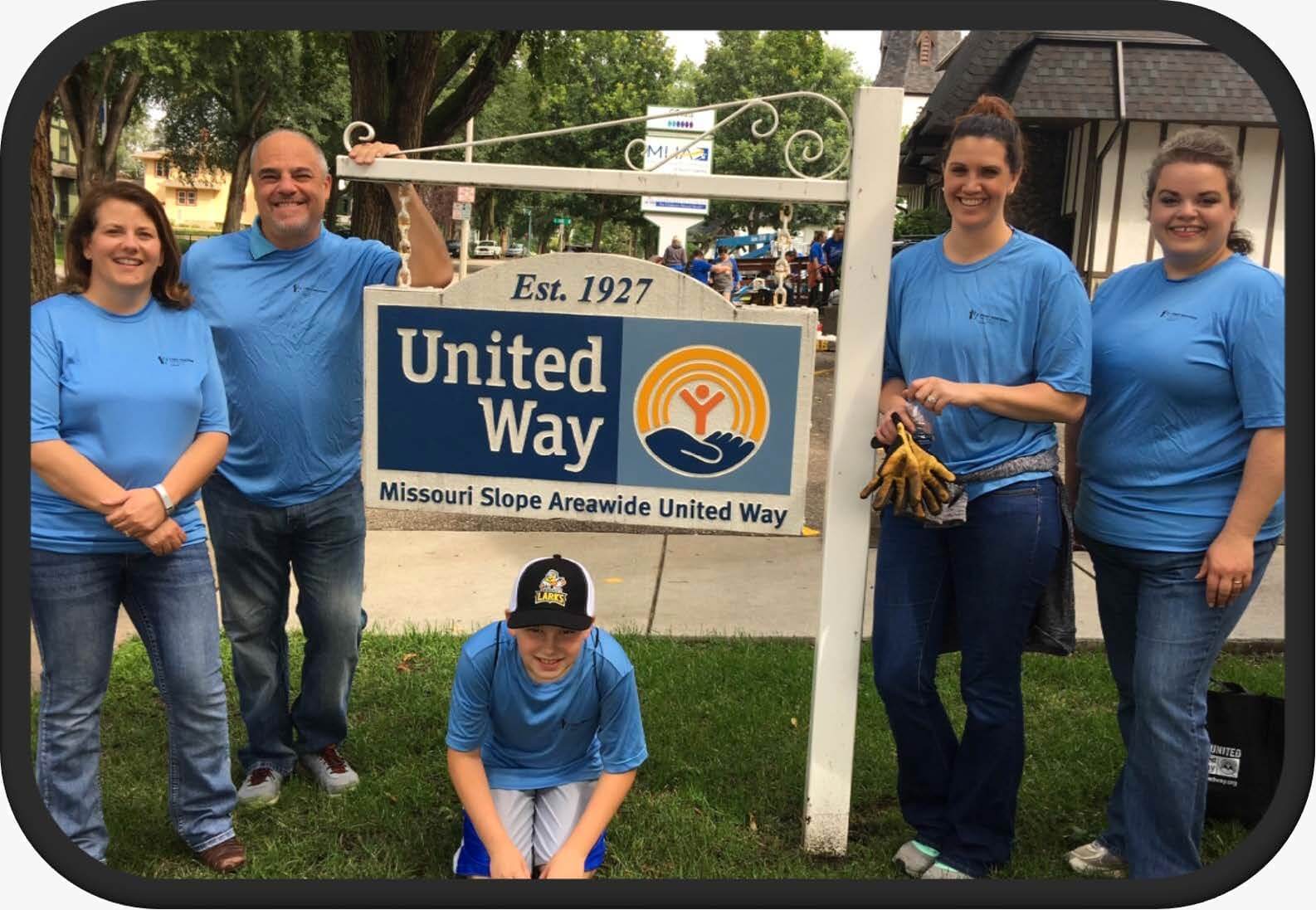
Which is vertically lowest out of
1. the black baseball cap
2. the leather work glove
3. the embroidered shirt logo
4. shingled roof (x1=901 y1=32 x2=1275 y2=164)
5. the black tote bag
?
the black tote bag

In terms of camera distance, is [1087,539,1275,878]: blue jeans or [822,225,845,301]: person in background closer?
[1087,539,1275,878]: blue jeans

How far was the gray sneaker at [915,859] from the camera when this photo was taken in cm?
306

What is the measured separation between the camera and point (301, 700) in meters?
3.57

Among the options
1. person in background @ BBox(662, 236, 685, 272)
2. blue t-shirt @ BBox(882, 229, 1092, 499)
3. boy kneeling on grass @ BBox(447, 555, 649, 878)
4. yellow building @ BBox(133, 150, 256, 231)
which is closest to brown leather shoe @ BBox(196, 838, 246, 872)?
boy kneeling on grass @ BBox(447, 555, 649, 878)

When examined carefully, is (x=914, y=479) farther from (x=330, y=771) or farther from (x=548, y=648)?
(x=330, y=771)

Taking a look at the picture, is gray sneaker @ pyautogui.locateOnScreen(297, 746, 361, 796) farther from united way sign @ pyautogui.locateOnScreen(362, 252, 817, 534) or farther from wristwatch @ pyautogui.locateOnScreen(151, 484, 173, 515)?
wristwatch @ pyautogui.locateOnScreen(151, 484, 173, 515)

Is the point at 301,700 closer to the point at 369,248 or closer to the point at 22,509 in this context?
the point at 22,509

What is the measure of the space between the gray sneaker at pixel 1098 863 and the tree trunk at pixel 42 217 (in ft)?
13.0

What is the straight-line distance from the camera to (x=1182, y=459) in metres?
2.73

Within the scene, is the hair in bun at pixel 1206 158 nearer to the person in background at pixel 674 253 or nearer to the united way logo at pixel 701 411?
the united way logo at pixel 701 411

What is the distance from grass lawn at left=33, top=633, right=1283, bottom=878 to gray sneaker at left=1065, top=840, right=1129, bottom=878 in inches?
1.7

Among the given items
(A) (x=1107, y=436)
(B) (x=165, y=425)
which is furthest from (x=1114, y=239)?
(B) (x=165, y=425)

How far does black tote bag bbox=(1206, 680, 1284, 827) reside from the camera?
3307 mm

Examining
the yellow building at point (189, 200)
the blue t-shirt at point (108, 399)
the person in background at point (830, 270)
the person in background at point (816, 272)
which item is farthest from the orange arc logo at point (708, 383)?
the yellow building at point (189, 200)
